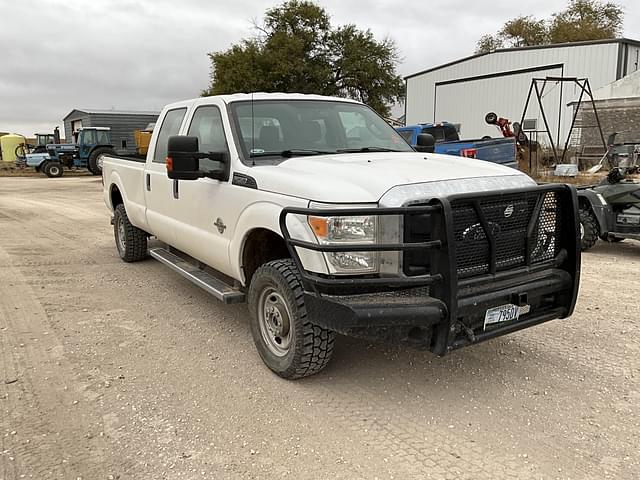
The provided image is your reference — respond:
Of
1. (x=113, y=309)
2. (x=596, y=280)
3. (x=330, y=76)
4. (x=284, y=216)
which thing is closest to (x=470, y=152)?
(x=596, y=280)

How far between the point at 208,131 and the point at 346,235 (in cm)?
226

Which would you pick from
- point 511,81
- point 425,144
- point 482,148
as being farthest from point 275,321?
point 511,81

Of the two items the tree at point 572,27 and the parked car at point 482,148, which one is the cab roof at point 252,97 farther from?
the tree at point 572,27

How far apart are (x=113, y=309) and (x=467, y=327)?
3.66 metres

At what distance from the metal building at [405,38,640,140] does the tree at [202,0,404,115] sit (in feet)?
9.10

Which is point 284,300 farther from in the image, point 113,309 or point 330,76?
point 330,76

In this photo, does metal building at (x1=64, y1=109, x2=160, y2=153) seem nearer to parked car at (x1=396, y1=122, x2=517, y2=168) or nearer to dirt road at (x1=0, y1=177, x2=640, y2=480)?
parked car at (x1=396, y1=122, x2=517, y2=168)

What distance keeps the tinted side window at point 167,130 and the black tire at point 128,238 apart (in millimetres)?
1572

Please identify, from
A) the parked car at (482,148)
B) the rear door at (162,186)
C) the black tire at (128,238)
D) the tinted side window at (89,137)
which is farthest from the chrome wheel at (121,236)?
the tinted side window at (89,137)

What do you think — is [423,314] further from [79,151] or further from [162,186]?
[79,151]

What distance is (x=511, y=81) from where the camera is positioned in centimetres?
2939

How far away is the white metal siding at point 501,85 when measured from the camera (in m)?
26.6

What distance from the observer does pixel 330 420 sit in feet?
11.4

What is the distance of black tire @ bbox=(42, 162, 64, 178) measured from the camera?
3041cm
